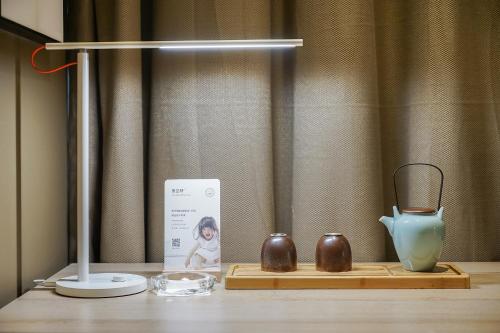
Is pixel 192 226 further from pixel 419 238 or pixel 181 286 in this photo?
pixel 419 238

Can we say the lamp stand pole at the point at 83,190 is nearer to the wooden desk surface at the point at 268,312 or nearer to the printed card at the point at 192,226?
the wooden desk surface at the point at 268,312

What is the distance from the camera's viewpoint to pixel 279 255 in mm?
1314

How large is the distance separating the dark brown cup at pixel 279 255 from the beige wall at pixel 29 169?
1.64 ft

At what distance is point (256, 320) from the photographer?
1.04 meters

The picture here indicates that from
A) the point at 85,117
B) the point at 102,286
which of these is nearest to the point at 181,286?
the point at 102,286

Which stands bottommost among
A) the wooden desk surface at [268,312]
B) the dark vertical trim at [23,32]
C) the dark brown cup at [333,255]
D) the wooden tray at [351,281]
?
the wooden desk surface at [268,312]

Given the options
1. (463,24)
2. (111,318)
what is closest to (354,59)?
(463,24)

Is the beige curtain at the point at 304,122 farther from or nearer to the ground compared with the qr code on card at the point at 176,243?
farther from the ground

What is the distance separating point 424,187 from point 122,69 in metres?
0.78

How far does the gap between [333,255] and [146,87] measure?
641 millimetres

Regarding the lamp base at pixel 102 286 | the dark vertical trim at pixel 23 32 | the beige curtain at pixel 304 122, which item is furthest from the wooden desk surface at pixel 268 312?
the dark vertical trim at pixel 23 32

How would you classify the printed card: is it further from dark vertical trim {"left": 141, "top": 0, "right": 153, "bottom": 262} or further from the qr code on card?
dark vertical trim {"left": 141, "top": 0, "right": 153, "bottom": 262}

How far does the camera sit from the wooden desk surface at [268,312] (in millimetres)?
1008

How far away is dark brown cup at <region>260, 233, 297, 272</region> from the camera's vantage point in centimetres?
131
